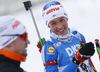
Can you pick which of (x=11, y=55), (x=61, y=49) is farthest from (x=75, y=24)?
(x=11, y=55)

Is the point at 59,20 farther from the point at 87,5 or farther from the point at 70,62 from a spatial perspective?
the point at 87,5

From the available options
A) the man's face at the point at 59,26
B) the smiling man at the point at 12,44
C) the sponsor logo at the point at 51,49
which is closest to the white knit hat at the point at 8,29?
the smiling man at the point at 12,44

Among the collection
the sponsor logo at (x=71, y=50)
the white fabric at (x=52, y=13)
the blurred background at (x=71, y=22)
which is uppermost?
the white fabric at (x=52, y=13)

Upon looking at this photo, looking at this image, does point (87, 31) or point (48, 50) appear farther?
point (87, 31)

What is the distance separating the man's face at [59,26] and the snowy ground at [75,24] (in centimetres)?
177

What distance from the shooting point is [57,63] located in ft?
7.79

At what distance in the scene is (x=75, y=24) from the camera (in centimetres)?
604

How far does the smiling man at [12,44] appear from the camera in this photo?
1.58 meters

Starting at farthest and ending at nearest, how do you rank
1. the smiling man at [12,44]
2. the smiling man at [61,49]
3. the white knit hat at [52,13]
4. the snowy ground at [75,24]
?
the snowy ground at [75,24], the white knit hat at [52,13], the smiling man at [61,49], the smiling man at [12,44]

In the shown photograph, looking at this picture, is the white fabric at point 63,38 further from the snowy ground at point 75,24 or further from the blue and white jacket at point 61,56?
the snowy ground at point 75,24

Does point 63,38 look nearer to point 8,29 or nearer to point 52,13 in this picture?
point 52,13

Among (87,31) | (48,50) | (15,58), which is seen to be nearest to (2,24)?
(15,58)

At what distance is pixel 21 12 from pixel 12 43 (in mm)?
7211

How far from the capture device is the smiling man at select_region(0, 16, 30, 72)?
5.18 ft
